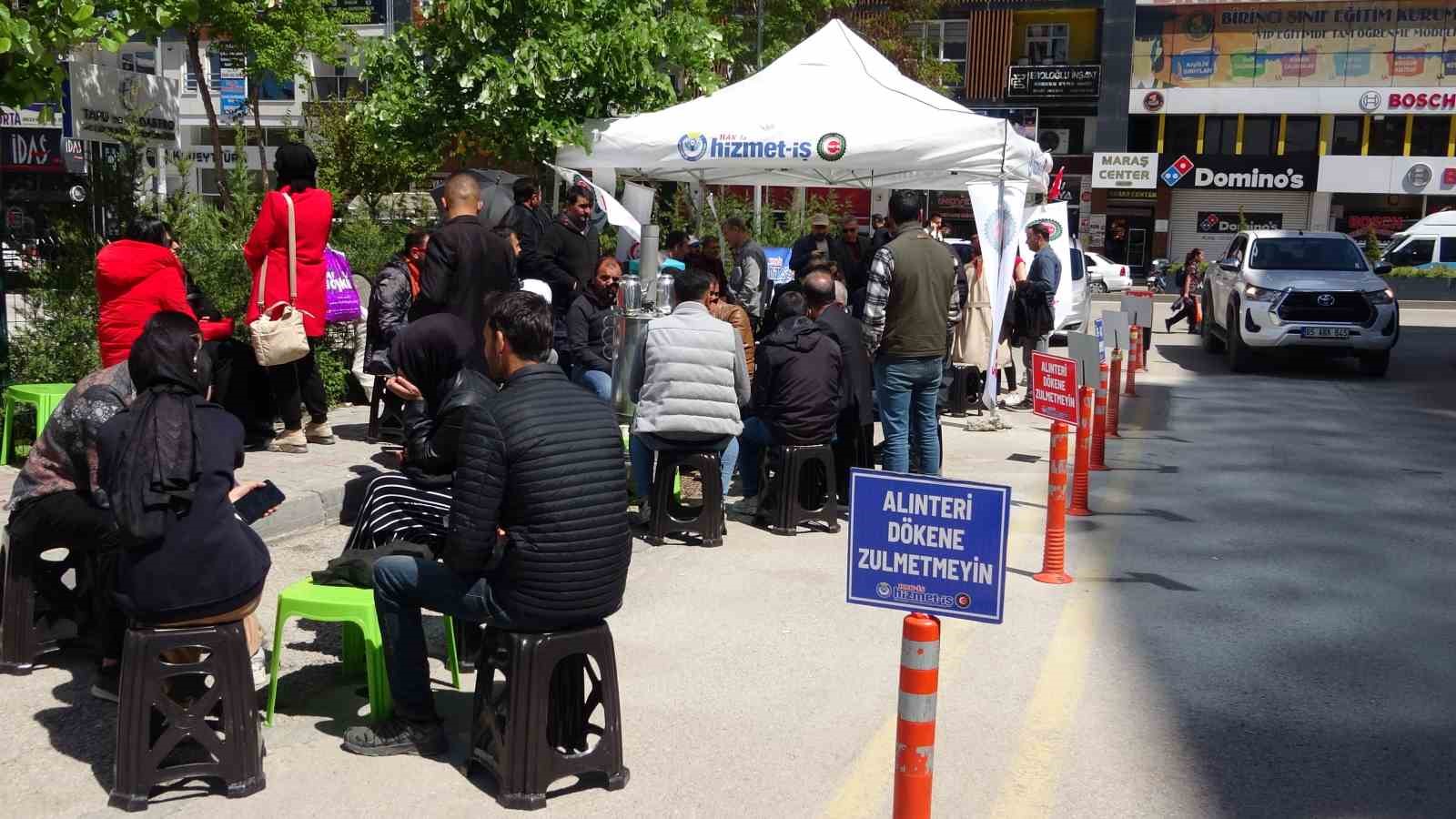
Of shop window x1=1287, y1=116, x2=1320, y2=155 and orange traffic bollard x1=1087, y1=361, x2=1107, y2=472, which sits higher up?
shop window x1=1287, y1=116, x2=1320, y2=155

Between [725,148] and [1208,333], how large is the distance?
1202 centimetres

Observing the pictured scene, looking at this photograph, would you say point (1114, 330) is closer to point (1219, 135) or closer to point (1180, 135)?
point (1180, 135)

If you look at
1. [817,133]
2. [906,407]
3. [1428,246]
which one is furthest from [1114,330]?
[1428,246]

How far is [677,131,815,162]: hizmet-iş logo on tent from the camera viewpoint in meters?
11.8

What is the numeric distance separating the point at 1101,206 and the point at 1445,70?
11754 millimetres

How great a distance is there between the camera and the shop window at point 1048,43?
49094 mm

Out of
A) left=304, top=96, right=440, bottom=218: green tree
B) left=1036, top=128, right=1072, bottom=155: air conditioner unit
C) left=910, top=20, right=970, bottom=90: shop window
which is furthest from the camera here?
left=910, top=20, right=970, bottom=90: shop window

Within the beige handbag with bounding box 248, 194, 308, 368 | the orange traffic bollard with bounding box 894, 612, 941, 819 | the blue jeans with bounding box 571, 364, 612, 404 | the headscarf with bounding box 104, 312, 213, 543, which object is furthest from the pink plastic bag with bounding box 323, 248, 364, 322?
the orange traffic bollard with bounding box 894, 612, 941, 819

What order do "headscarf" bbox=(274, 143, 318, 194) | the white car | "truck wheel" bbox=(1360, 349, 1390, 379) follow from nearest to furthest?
"headscarf" bbox=(274, 143, 318, 194), "truck wheel" bbox=(1360, 349, 1390, 379), the white car

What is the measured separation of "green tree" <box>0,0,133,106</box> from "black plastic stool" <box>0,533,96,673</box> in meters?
3.92

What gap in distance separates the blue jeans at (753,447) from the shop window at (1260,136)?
144ft

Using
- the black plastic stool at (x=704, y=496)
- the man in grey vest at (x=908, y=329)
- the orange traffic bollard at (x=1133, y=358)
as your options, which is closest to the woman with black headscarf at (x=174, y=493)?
the black plastic stool at (x=704, y=496)

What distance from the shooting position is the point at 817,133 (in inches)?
458

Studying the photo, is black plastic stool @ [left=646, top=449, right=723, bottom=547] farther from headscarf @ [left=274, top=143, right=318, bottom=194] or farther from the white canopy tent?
the white canopy tent
